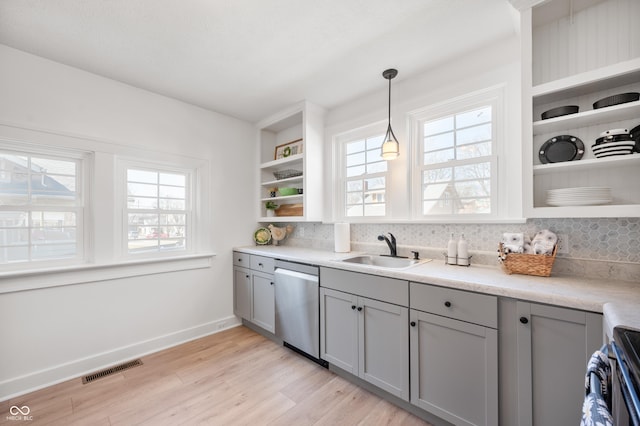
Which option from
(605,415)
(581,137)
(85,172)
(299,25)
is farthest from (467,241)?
(85,172)

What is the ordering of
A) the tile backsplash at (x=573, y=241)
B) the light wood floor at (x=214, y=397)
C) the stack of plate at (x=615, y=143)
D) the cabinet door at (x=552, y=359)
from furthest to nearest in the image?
the light wood floor at (x=214, y=397) → the tile backsplash at (x=573, y=241) → the stack of plate at (x=615, y=143) → the cabinet door at (x=552, y=359)

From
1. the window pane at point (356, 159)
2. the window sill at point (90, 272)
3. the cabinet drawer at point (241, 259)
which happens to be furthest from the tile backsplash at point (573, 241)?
the window sill at point (90, 272)

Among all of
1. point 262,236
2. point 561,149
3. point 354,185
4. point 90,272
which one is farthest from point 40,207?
point 561,149

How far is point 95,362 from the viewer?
2246mm

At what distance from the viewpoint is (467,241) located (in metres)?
2.03

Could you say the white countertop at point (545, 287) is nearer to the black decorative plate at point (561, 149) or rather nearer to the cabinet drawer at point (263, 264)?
the black decorative plate at point (561, 149)

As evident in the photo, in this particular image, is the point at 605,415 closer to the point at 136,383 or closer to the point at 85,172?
the point at 136,383

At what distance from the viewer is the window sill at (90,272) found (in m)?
1.94

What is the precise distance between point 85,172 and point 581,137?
3718 millimetres

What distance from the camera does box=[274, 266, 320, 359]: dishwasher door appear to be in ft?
7.38

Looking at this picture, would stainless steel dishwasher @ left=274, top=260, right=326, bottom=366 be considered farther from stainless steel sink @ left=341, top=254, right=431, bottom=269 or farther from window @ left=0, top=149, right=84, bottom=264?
window @ left=0, top=149, right=84, bottom=264

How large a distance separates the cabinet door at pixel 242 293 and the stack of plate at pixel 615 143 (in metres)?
2.99

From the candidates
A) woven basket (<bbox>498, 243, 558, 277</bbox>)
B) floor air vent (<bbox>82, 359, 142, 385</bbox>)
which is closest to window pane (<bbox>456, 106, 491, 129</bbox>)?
woven basket (<bbox>498, 243, 558, 277</bbox>)

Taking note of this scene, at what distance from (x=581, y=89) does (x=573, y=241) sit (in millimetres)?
899
